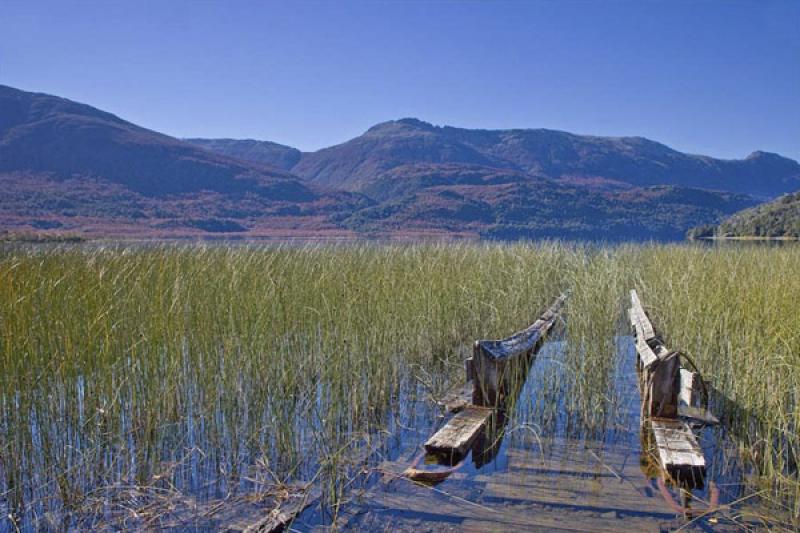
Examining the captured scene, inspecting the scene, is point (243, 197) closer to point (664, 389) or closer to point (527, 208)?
point (527, 208)

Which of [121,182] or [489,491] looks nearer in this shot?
[489,491]

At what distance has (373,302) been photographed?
5961 mm

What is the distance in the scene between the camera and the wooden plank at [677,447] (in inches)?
124

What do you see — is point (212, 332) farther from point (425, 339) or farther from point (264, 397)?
point (425, 339)

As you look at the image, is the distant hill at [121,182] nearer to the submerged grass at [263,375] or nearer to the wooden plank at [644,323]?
the submerged grass at [263,375]

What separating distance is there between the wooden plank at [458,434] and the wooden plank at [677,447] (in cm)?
107

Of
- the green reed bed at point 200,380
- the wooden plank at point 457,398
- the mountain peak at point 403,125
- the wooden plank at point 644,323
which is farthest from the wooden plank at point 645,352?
Result: the mountain peak at point 403,125

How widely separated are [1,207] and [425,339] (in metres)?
63.3

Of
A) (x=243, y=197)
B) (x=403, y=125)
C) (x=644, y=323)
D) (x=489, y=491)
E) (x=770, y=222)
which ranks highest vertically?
(x=403, y=125)

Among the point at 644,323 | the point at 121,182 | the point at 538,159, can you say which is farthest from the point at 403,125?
the point at 644,323

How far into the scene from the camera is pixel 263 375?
169 inches

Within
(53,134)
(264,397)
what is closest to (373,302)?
(264,397)

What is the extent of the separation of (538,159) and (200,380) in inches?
6646

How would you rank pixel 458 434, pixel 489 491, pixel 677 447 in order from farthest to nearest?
pixel 458 434 < pixel 677 447 < pixel 489 491
